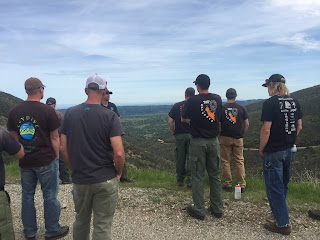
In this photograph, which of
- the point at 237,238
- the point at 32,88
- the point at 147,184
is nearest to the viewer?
the point at 32,88

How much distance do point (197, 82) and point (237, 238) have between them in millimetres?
2470

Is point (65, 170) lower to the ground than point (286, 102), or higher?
lower

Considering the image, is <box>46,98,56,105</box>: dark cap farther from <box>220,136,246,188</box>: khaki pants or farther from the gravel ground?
<box>220,136,246,188</box>: khaki pants

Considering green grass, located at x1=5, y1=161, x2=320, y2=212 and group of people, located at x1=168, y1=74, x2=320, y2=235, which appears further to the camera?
green grass, located at x1=5, y1=161, x2=320, y2=212

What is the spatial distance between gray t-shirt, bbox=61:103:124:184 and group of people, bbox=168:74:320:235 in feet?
6.12

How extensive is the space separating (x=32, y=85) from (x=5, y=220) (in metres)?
1.70

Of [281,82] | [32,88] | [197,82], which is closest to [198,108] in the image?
[197,82]

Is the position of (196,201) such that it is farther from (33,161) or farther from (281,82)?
(33,161)

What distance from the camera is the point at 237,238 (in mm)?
3559

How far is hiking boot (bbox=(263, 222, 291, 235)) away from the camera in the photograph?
11.9ft

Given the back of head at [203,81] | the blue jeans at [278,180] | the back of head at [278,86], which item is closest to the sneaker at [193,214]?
the blue jeans at [278,180]

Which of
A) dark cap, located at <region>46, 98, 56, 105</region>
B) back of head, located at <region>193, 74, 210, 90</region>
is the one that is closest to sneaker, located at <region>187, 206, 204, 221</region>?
back of head, located at <region>193, 74, 210, 90</region>

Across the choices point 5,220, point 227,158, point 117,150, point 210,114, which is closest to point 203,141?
point 210,114

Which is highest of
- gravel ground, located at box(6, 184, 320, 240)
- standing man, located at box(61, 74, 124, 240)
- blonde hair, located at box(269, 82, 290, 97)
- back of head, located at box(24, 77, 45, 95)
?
back of head, located at box(24, 77, 45, 95)
